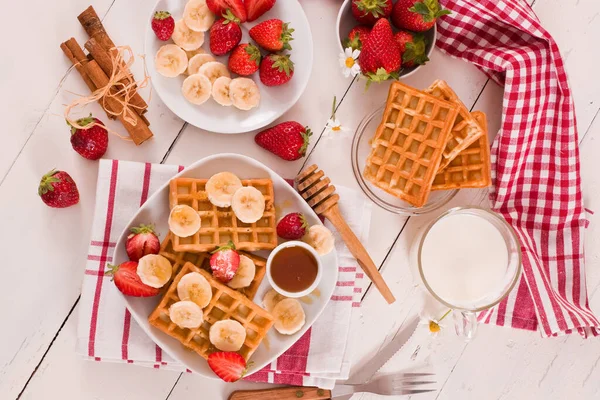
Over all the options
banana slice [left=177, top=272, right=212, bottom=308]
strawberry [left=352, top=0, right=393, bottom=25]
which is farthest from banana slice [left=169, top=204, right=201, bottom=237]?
strawberry [left=352, top=0, right=393, bottom=25]

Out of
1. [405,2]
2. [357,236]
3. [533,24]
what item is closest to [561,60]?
[533,24]

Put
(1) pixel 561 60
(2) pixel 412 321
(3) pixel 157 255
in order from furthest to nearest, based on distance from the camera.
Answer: (2) pixel 412 321, (1) pixel 561 60, (3) pixel 157 255

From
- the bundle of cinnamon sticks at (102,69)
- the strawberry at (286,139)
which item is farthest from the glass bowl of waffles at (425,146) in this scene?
the bundle of cinnamon sticks at (102,69)

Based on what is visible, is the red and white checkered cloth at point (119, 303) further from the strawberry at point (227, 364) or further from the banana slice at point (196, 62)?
the banana slice at point (196, 62)

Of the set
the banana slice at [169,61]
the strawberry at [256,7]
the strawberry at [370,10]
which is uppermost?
the strawberry at [370,10]

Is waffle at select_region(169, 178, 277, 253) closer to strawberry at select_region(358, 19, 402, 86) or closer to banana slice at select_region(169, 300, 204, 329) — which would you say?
banana slice at select_region(169, 300, 204, 329)

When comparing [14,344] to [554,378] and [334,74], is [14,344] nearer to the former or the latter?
[334,74]
